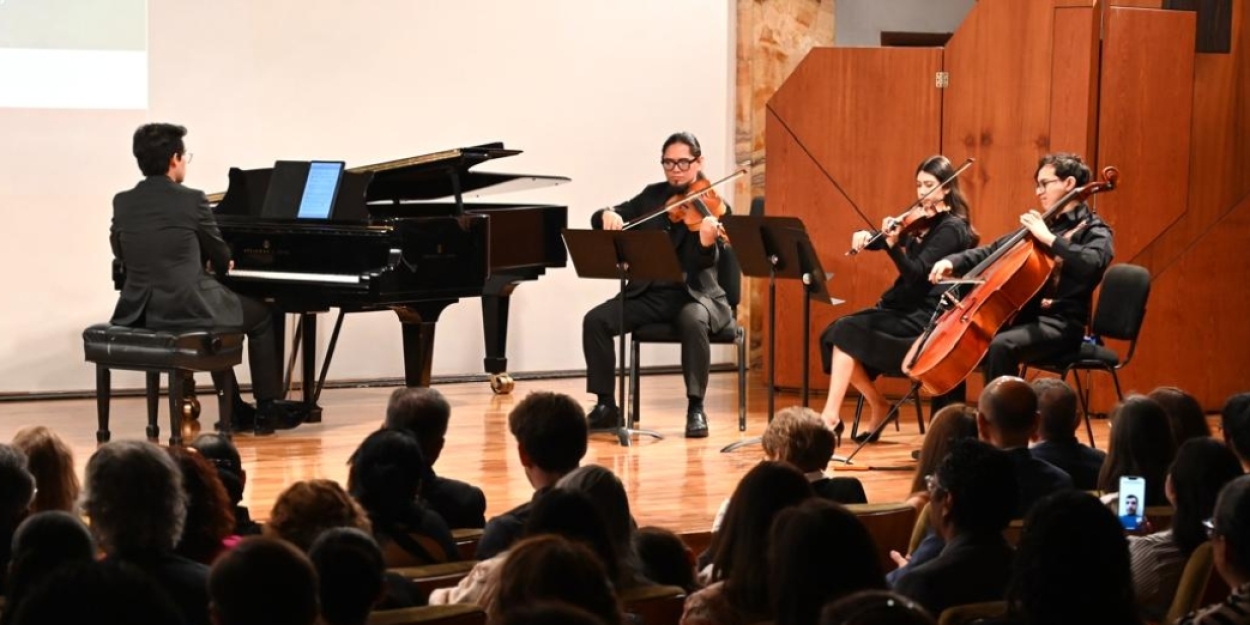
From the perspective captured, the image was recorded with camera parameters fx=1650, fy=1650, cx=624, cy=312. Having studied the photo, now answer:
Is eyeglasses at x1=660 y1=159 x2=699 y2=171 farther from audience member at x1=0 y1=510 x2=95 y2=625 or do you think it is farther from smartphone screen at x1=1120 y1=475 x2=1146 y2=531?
audience member at x1=0 y1=510 x2=95 y2=625

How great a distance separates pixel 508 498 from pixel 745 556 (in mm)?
2643

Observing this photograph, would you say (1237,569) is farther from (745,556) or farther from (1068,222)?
(1068,222)

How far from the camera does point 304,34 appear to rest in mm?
8461

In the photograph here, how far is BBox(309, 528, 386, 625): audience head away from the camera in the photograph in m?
2.53

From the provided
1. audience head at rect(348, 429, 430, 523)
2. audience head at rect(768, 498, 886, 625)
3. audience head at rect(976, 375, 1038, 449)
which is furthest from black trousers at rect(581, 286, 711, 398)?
audience head at rect(768, 498, 886, 625)

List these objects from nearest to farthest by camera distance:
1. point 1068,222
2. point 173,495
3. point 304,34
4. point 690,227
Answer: point 173,495
point 1068,222
point 690,227
point 304,34

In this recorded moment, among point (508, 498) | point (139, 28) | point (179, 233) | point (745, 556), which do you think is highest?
point (139, 28)

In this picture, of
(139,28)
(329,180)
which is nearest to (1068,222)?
(329,180)

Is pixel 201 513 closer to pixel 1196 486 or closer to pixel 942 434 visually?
pixel 942 434

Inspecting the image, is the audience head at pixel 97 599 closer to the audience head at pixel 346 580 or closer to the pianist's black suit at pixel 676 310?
the audience head at pixel 346 580

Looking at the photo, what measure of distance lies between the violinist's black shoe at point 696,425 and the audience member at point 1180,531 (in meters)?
3.56

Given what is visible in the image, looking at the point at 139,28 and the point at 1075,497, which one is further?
the point at 139,28

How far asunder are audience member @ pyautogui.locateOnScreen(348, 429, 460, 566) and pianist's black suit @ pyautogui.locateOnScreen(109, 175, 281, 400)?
3.01 m

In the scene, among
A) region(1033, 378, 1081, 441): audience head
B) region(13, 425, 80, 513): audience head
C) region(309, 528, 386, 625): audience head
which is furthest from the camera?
region(1033, 378, 1081, 441): audience head
